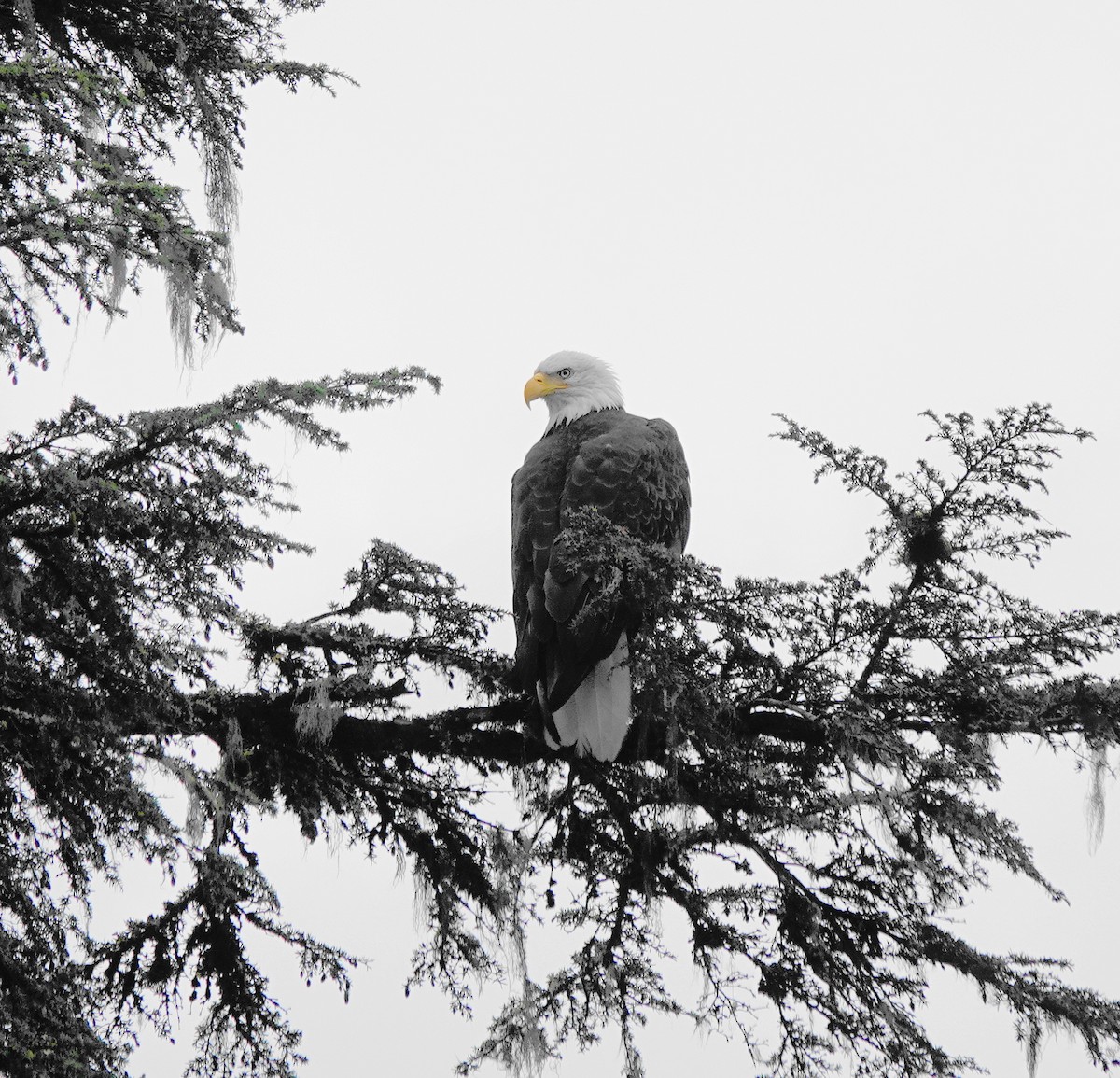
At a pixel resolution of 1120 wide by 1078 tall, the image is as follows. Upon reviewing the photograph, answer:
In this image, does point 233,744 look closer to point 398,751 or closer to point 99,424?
point 398,751

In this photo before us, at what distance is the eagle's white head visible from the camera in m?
7.51

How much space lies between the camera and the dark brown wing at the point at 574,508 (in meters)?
4.80

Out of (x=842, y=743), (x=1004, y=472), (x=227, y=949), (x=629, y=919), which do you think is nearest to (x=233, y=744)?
(x=227, y=949)

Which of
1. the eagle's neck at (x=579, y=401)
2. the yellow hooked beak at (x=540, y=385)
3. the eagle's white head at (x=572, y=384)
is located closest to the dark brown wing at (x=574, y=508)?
the eagle's neck at (x=579, y=401)

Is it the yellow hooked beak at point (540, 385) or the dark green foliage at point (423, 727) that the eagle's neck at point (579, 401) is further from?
the dark green foliage at point (423, 727)

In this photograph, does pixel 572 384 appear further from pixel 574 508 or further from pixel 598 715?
pixel 598 715

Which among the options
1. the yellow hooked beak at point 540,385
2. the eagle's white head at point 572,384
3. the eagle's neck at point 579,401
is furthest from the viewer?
the yellow hooked beak at point 540,385

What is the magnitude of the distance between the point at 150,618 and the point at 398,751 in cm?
112

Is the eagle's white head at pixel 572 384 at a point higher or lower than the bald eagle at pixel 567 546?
higher

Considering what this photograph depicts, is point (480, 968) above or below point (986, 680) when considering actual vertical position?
below

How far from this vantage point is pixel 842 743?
385 cm

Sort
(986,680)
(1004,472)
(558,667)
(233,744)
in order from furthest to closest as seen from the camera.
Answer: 1. (558,667)
2. (233,744)
3. (1004,472)
4. (986,680)

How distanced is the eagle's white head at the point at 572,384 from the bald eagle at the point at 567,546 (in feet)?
0.40

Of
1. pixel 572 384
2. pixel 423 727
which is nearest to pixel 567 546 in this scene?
pixel 423 727
